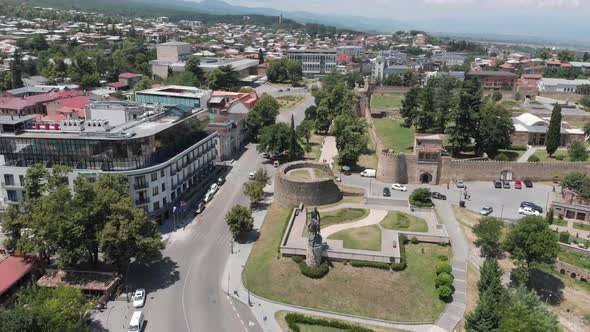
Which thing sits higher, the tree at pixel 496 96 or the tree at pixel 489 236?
the tree at pixel 496 96

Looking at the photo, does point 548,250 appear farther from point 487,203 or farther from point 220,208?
point 220,208

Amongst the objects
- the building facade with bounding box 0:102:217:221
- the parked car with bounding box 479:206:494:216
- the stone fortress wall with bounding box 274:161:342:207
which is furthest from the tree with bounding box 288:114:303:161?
the parked car with bounding box 479:206:494:216

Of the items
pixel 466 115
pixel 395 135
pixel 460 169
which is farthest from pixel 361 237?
pixel 395 135

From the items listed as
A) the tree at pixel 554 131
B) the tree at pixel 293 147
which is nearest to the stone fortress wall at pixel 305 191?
the tree at pixel 293 147

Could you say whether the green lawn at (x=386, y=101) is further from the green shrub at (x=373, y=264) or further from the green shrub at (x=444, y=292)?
the green shrub at (x=444, y=292)

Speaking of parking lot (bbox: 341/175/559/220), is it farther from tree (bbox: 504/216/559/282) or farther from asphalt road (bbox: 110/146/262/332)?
asphalt road (bbox: 110/146/262/332)

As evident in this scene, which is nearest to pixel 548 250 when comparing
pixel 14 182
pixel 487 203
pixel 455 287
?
pixel 455 287

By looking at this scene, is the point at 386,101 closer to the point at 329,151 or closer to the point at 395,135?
the point at 395,135
